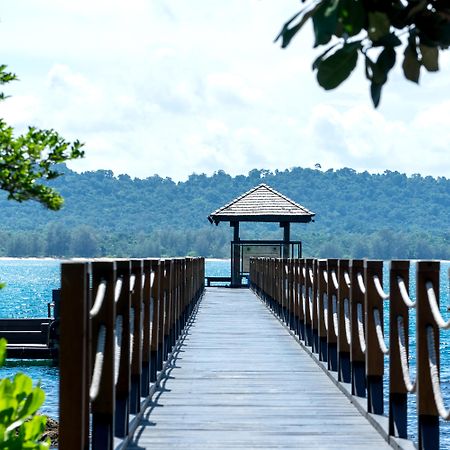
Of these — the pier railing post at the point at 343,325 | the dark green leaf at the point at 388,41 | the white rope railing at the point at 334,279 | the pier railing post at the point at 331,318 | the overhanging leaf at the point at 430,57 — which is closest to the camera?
the dark green leaf at the point at 388,41

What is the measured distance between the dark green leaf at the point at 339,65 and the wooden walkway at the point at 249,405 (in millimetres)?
3900

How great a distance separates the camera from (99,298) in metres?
5.20

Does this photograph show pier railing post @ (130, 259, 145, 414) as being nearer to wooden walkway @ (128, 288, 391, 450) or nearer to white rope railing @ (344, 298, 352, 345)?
wooden walkway @ (128, 288, 391, 450)

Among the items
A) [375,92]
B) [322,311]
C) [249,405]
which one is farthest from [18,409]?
[322,311]

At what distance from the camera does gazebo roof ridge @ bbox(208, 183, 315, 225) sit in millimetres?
37031

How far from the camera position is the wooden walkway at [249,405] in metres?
6.55

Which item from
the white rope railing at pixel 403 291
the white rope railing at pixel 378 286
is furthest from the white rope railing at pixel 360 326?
the white rope railing at pixel 403 291

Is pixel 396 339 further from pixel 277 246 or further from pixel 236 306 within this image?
pixel 277 246

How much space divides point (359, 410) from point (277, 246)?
2522cm

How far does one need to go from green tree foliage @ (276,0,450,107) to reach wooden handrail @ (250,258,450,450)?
8.35 feet

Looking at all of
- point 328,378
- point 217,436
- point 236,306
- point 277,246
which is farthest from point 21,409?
point 277,246

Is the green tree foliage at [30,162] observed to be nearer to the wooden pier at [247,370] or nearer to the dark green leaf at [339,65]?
the wooden pier at [247,370]

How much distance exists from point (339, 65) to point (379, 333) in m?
4.73

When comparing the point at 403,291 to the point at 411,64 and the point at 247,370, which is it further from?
the point at 247,370
